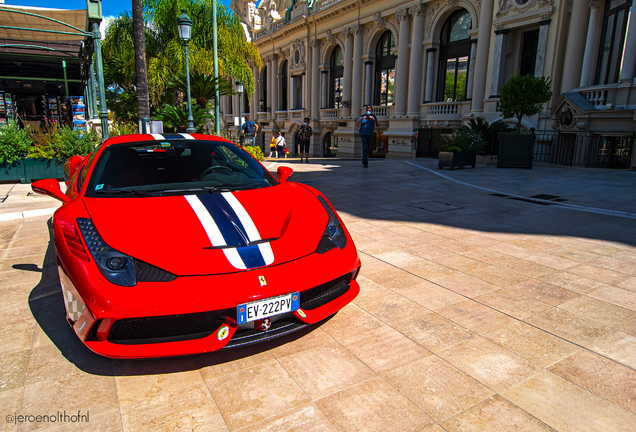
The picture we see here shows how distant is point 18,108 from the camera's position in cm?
1916

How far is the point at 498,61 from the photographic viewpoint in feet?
63.1

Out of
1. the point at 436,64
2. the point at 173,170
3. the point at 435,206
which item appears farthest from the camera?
the point at 436,64

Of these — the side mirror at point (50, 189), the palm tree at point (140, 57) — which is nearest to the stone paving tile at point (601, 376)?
the side mirror at point (50, 189)

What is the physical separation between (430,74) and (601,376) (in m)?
23.4

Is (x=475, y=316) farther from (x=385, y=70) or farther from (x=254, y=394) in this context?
(x=385, y=70)

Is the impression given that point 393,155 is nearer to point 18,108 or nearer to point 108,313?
point 18,108

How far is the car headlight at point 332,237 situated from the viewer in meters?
2.96

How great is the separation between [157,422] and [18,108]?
73.2 feet

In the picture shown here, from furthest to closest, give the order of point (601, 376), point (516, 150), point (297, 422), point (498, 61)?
point (498, 61), point (516, 150), point (601, 376), point (297, 422)

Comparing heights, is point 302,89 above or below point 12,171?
above

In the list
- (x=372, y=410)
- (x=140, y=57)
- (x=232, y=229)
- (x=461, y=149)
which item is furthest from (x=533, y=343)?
(x=140, y=57)

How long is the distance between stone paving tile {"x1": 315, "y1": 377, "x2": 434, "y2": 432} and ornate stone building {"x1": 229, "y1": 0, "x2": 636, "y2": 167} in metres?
15.4

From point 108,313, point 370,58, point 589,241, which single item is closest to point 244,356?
point 108,313

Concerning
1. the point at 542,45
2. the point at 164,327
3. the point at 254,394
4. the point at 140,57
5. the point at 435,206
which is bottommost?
the point at 254,394
